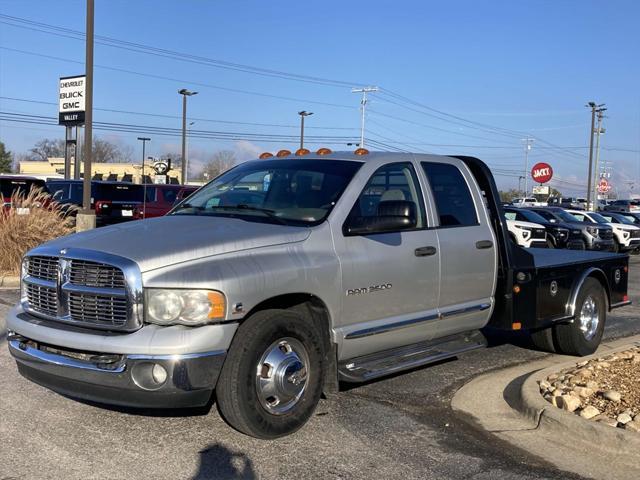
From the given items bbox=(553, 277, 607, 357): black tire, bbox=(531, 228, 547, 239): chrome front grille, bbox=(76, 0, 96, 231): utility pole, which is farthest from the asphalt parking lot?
bbox=(531, 228, 547, 239): chrome front grille

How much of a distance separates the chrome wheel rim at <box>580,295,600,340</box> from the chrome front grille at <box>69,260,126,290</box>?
500 centimetres

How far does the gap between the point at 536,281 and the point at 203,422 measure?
11.1 ft

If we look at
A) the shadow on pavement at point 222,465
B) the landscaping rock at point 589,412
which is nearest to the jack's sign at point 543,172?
the landscaping rock at point 589,412

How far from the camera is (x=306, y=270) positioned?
456 centimetres

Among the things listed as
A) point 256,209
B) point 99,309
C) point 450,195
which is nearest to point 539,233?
point 450,195

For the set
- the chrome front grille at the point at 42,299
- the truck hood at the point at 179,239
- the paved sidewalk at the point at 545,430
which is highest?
the truck hood at the point at 179,239

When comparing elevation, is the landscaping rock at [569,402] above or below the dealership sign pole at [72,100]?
below

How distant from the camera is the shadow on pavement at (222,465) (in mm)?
3965

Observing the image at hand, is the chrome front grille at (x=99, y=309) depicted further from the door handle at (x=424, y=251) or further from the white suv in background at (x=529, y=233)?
the white suv in background at (x=529, y=233)

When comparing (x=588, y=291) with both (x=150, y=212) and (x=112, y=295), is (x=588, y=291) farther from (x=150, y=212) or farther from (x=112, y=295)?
(x=150, y=212)

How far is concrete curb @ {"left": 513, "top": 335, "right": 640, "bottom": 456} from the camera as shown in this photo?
14.8ft

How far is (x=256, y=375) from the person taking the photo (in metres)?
4.32

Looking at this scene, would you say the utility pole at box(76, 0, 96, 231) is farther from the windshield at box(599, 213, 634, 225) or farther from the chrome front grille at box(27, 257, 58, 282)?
the windshield at box(599, 213, 634, 225)

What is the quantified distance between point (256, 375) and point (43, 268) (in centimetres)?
161
